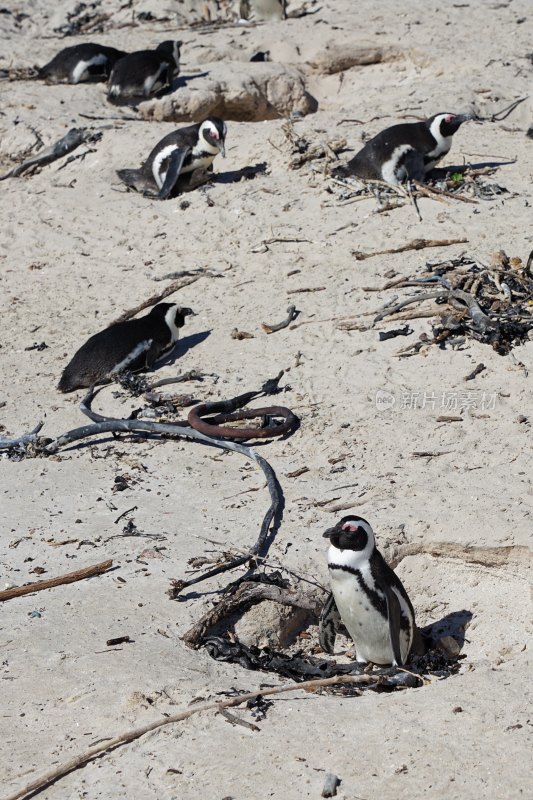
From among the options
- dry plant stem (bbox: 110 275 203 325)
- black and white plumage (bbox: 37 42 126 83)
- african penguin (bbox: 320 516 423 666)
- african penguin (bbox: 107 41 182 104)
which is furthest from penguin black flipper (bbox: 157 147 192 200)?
african penguin (bbox: 320 516 423 666)

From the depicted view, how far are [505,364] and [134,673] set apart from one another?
3085 millimetres

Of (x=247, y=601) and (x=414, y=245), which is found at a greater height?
(x=247, y=601)

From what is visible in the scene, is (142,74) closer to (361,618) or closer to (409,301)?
(409,301)

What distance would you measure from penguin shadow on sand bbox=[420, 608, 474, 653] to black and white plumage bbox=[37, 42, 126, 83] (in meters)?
7.70

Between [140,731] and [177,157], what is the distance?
241 inches

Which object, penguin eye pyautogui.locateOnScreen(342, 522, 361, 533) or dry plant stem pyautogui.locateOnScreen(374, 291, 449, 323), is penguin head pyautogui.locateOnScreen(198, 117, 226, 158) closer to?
dry plant stem pyautogui.locateOnScreen(374, 291, 449, 323)

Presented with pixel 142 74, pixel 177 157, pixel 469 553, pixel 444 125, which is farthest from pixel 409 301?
pixel 142 74

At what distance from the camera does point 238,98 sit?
404 inches

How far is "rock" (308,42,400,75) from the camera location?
35.2 ft

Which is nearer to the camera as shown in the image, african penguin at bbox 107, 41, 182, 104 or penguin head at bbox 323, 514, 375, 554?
penguin head at bbox 323, 514, 375, 554

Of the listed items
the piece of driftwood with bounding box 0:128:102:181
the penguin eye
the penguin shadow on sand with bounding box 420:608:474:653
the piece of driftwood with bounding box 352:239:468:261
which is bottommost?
the penguin shadow on sand with bounding box 420:608:474:653

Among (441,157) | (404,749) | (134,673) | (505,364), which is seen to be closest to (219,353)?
(505,364)

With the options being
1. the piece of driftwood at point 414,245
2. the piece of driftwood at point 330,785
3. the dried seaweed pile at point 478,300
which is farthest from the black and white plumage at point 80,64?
the piece of driftwood at point 330,785

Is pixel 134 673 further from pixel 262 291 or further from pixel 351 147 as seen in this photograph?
pixel 351 147
